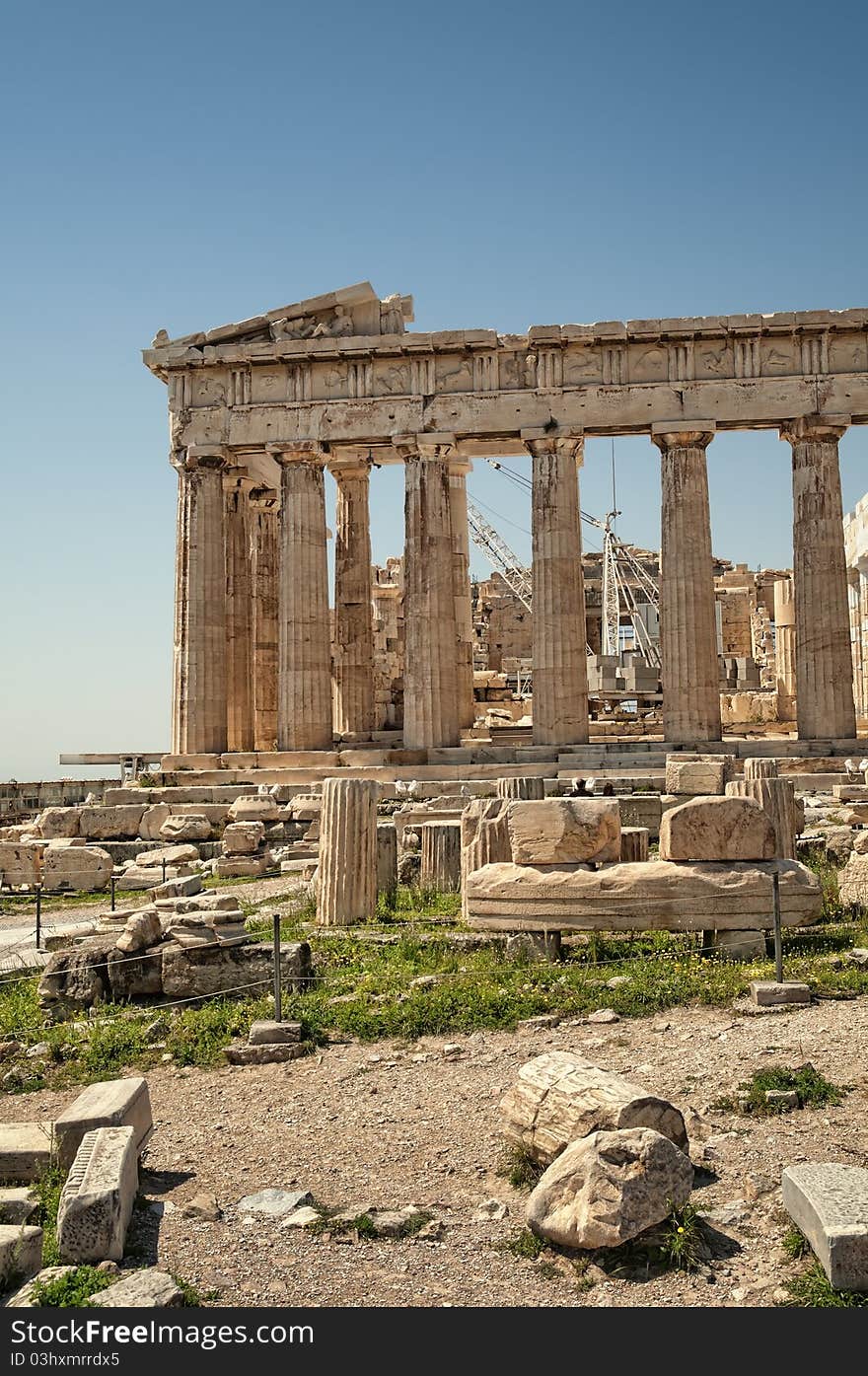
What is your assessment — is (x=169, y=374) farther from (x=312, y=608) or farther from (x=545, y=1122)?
(x=545, y=1122)

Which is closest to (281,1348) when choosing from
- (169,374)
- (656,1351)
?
(656,1351)

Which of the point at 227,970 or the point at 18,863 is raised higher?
the point at 18,863

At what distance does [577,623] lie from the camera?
26.6 meters

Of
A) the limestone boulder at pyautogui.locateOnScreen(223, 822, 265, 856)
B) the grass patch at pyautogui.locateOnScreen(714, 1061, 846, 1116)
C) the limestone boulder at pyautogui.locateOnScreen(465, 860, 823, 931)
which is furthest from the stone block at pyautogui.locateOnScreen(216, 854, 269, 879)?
the grass patch at pyautogui.locateOnScreen(714, 1061, 846, 1116)

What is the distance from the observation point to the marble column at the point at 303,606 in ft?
89.7

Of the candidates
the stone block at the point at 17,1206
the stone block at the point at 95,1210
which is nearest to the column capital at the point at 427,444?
the stone block at the point at 95,1210

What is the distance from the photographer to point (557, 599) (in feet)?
87.4

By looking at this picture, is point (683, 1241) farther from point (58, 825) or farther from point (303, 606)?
point (303, 606)

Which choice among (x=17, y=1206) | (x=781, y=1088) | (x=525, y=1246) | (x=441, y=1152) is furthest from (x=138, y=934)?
(x=525, y=1246)

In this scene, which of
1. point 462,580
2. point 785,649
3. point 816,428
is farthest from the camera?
point 785,649

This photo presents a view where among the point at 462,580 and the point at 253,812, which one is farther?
the point at 462,580

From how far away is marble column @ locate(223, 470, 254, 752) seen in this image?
29.7m

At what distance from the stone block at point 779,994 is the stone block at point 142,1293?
570 cm

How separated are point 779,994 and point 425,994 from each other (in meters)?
2.93
